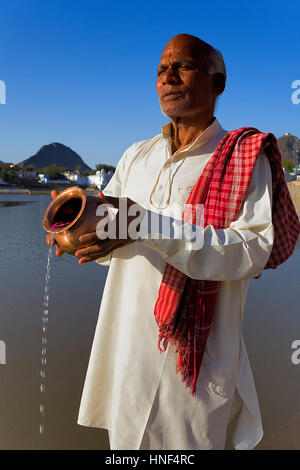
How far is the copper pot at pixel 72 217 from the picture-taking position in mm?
976

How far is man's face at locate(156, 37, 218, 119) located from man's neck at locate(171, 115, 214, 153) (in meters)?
0.05

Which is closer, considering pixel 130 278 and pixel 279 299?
pixel 130 278

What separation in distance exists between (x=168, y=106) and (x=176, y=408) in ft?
3.29

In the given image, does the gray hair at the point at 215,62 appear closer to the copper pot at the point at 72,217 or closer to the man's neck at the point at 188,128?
the man's neck at the point at 188,128

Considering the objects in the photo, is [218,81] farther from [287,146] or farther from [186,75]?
[287,146]

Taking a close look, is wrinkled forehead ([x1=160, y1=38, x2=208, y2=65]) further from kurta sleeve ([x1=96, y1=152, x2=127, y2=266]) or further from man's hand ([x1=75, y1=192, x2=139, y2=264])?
man's hand ([x1=75, y1=192, x2=139, y2=264])

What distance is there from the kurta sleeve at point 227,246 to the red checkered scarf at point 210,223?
63 millimetres

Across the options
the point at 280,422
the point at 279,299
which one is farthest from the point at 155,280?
the point at 279,299

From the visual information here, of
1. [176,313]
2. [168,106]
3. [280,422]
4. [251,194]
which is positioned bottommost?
[280,422]

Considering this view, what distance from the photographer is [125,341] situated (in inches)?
50.3

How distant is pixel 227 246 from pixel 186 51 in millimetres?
686
